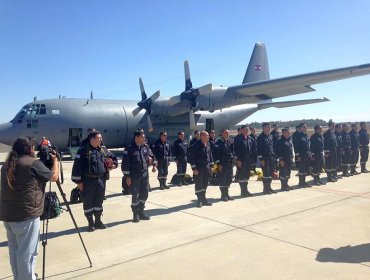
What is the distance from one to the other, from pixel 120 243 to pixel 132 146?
2.24 metres

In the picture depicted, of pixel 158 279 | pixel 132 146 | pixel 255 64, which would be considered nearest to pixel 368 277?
pixel 158 279

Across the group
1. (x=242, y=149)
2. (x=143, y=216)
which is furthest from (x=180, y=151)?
(x=143, y=216)

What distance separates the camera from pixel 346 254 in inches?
181

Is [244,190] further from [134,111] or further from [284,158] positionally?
[134,111]

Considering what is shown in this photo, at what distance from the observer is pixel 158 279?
3.89 metres

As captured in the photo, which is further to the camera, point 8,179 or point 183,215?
point 183,215

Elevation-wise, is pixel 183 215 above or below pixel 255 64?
below

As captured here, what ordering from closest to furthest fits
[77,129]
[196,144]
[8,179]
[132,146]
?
[8,179], [132,146], [196,144], [77,129]

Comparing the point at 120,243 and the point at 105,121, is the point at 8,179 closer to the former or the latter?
the point at 120,243

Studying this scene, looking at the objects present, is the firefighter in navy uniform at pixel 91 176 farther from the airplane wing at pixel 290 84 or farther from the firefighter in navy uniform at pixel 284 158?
the airplane wing at pixel 290 84

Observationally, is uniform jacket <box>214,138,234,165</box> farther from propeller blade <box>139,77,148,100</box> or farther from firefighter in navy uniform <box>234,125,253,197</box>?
propeller blade <box>139,77,148,100</box>

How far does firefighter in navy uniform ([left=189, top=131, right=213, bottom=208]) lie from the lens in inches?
303

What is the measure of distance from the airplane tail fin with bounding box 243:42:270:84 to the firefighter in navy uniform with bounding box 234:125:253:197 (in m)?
17.5

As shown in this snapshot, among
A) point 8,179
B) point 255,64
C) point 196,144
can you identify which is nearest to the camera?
point 8,179
